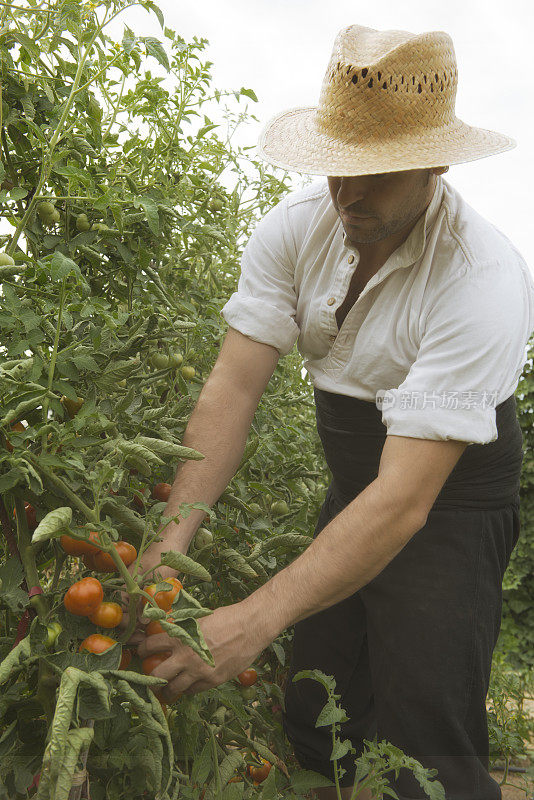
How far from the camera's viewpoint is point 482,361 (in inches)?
56.9

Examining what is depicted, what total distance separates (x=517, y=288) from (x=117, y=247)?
746mm

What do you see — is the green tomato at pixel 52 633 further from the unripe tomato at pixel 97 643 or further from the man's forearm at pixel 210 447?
the man's forearm at pixel 210 447

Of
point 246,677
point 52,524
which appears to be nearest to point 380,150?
point 52,524

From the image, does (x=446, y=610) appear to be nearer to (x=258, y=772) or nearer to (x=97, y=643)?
(x=258, y=772)

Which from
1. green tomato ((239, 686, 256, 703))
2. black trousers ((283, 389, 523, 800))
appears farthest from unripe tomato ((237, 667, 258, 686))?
black trousers ((283, 389, 523, 800))

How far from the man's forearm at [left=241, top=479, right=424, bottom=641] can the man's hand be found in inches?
2.4

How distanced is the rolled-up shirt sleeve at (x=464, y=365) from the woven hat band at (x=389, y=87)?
0.31 metres

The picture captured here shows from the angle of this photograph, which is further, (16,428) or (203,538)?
(203,538)

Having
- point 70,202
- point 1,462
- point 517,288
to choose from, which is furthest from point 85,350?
point 517,288

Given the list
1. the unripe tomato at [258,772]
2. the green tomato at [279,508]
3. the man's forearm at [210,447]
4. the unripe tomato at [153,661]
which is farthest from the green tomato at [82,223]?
the unripe tomato at [258,772]

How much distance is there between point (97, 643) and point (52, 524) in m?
0.21

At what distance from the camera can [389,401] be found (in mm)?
1485

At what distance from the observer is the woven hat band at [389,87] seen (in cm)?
141

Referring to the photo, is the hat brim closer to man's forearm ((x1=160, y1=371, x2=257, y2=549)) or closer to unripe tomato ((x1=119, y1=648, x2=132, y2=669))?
man's forearm ((x1=160, y1=371, x2=257, y2=549))
